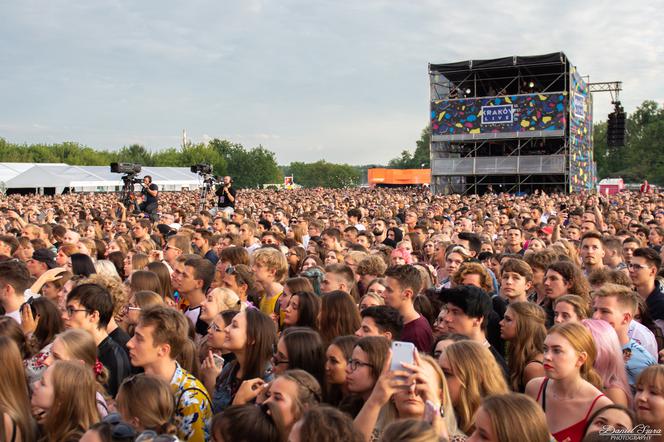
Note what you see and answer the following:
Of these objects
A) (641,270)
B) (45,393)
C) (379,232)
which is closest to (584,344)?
(641,270)

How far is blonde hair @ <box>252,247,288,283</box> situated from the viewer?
576 centimetres

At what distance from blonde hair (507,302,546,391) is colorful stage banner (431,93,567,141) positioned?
3006cm

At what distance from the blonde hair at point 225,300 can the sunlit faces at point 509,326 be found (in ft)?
6.66

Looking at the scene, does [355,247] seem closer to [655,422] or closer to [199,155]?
[655,422]

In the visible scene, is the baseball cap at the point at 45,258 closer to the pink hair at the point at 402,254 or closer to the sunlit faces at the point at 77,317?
the sunlit faces at the point at 77,317

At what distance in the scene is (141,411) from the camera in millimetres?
2893

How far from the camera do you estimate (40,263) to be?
6.80 m

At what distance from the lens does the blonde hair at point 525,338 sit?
4.00 meters

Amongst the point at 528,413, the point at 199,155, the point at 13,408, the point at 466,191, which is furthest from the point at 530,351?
the point at 199,155

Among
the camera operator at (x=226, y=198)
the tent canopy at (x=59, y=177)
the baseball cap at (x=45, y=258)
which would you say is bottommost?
the baseball cap at (x=45, y=258)

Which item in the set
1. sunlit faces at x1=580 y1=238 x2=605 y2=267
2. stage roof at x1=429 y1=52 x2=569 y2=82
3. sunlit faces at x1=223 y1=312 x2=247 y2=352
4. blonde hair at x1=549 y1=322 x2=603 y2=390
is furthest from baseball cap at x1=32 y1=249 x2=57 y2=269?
stage roof at x1=429 y1=52 x2=569 y2=82

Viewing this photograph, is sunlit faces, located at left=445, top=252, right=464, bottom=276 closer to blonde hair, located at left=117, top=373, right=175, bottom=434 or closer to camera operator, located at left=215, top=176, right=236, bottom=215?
blonde hair, located at left=117, top=373, right=175, bottom=434

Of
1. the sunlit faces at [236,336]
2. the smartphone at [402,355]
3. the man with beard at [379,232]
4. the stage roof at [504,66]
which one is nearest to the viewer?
the smartphone at [402,355]

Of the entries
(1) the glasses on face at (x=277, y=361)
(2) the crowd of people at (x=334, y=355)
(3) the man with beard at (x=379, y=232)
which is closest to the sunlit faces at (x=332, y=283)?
(2) the crowd of people at (x=334, y=355)
